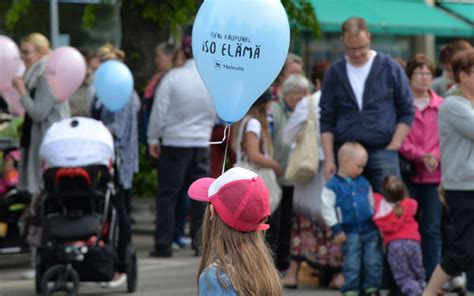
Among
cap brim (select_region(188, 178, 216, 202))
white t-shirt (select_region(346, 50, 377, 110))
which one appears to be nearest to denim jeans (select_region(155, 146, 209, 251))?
white t-shirt (select_region(346, 50, 377, 110))

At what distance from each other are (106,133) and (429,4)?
1695cm

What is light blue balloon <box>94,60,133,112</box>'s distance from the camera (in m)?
11.2

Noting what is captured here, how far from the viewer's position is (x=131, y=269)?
10.6 m

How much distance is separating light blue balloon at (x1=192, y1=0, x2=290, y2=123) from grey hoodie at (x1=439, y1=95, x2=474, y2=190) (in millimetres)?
3072

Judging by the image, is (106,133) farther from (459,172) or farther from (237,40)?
(237,40)

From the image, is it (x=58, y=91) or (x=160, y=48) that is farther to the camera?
(x=160, y=48)

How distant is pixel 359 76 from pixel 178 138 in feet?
9.57

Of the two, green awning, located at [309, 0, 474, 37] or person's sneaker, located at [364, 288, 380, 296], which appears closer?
person's sneaker, located at [364, 288, 380, 296]

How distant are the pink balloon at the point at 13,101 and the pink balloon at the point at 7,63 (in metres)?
0.48

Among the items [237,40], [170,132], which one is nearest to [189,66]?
[170,132]

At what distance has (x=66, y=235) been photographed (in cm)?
1002

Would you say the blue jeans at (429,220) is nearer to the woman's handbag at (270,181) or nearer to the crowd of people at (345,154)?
the crowd of people at (345,154)

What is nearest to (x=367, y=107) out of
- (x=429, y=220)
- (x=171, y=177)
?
(x=429, y=220)

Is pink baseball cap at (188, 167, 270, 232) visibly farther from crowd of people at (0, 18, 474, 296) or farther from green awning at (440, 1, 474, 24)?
green awning at (440, 1, 474, 24)
